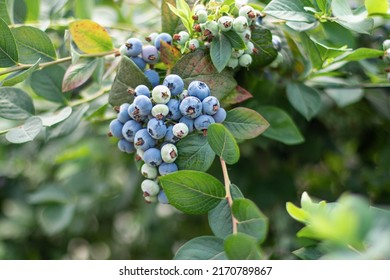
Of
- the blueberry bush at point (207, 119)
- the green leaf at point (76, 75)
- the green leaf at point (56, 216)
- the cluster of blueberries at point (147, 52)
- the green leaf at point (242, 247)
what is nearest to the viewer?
the green leaf at point (242, 247)

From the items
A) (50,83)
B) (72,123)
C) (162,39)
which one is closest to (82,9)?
(50,83)

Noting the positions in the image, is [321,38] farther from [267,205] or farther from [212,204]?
[267,205]

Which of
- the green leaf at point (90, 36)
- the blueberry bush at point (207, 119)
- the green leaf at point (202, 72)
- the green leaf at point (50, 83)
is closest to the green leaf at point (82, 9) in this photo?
the blueberry bush at point (207, 119)

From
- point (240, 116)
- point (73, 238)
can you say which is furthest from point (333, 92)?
point (73, 238)

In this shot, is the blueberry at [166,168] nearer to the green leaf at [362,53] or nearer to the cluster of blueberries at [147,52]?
the cluster of blueberries at [147,52]

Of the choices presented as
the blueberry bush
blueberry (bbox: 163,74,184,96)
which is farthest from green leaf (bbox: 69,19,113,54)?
blueberry (bbox: 163,74,184,96)

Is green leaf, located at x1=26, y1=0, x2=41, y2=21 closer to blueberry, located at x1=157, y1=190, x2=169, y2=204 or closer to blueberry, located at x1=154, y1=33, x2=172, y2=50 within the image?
blueberry, located at x1=154, y1=33, x2=172, y2=50
